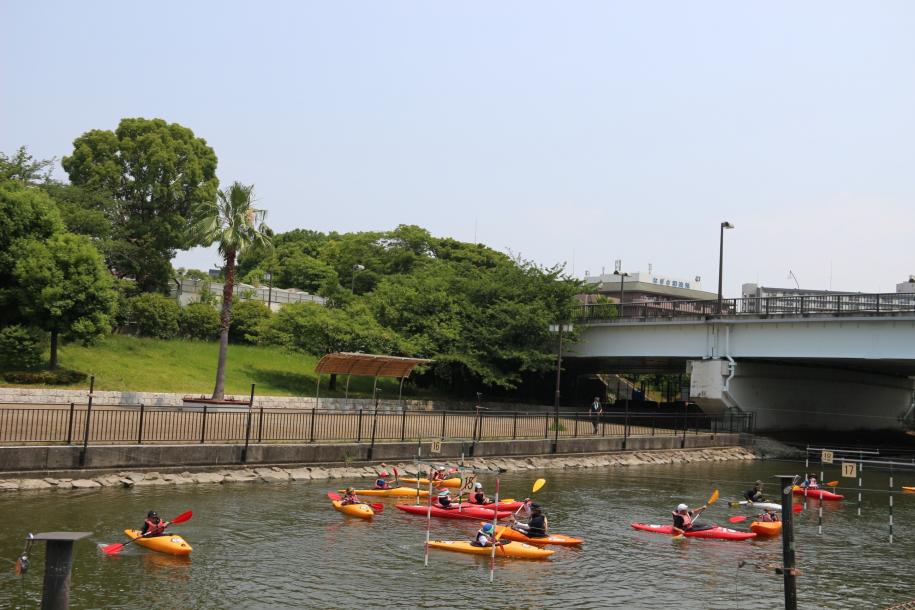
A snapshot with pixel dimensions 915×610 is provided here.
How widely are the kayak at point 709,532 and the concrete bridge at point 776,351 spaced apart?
23.5 metres

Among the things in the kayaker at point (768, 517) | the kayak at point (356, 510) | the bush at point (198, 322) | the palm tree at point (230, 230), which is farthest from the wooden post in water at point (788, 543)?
the bush at point (198, 322)

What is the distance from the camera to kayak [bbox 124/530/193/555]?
55.1ft

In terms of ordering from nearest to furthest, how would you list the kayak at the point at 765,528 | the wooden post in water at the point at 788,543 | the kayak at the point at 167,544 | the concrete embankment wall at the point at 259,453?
the wooden post in water at the point at 788,543
the kayak at the point at 167,544
the concrete embankment wall at the point at 259,453
the kayak at the point at 765,528

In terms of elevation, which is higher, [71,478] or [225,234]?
[225,234]

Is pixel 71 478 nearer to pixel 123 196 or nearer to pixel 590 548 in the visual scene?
pixel 590 548

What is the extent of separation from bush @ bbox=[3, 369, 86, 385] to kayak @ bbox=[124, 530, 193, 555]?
26.4 meters

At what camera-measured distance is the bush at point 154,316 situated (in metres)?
52.2

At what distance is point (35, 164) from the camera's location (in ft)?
172

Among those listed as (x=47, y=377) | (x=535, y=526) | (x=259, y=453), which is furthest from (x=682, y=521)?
(x=47, y=377)

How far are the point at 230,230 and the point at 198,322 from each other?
1766 cm

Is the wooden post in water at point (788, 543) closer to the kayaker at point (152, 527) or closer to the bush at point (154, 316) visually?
the kayaker at point (152, 527)

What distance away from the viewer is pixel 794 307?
45062 millimetres

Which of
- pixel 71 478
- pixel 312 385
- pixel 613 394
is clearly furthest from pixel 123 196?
pixel 613 394

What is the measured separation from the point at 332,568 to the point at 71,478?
9.95 meters
